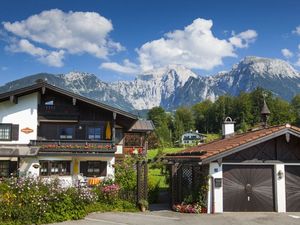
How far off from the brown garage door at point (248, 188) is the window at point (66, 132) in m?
15.1

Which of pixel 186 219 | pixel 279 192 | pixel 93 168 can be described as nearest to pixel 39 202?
pixel 186 219

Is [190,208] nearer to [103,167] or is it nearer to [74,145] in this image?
[103,167]

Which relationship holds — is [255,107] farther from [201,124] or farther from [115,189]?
[115,189]

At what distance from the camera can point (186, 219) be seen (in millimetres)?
16609

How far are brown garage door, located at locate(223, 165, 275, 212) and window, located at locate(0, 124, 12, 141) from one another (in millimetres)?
16602

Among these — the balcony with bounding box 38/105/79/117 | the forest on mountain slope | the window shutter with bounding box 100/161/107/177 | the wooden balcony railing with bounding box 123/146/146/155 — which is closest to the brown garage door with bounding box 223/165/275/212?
the window shutter with bounding box 100/161/107/177

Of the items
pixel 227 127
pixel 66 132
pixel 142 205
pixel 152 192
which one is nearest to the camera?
pixel 142 205

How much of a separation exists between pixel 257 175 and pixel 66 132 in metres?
16.1

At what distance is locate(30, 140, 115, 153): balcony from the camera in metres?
28.8

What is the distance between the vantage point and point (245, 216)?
17.4 meters

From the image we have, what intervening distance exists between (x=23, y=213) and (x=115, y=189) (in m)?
5.20

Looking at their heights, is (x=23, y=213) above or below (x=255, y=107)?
below

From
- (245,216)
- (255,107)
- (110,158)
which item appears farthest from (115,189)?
(255,107)

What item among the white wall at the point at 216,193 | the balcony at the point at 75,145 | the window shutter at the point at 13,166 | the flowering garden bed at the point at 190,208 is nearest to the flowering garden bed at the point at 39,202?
the flowering garden bed at the point at 190,208
